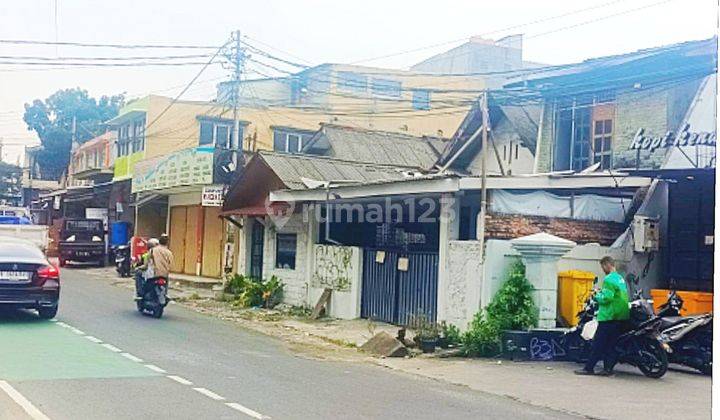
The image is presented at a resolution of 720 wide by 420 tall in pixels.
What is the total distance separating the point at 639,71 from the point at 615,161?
2.18 meters

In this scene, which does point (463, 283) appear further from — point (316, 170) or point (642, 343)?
point (316, 170)

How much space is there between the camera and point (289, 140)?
37.0 meters

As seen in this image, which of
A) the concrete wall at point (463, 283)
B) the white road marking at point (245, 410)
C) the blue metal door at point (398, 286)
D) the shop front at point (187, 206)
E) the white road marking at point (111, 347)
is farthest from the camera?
the shop front at point (187, 206)

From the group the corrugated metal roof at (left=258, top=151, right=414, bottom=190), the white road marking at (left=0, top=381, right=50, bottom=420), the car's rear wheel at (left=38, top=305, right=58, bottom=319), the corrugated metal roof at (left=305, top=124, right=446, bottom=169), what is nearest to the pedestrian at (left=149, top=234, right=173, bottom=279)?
the car's rear wheel at (left=38, top=305, right=58, bottom=319)

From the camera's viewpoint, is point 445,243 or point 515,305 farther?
point 445,243

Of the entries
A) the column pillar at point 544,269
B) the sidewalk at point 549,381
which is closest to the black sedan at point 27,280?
the sidewalk at point 549,381

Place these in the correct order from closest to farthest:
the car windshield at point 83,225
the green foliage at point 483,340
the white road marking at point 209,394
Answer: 1. the white road marking at point 209,394
2. the green foliage at point 483,340
3. the car windshield at point 83,225

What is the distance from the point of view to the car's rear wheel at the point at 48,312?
47.8 ft

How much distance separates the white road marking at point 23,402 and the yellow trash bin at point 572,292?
8443 millimetres

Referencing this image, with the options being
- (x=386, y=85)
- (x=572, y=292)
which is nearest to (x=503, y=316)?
(x=572, y=292)

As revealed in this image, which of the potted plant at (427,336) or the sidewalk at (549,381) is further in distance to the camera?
the potted plant at (427,336)

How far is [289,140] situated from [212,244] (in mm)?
9014

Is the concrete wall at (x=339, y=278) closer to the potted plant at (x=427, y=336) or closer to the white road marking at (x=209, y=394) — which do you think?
the potted plant at (x=427, y=336)

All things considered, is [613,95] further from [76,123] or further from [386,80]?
[76,123]
